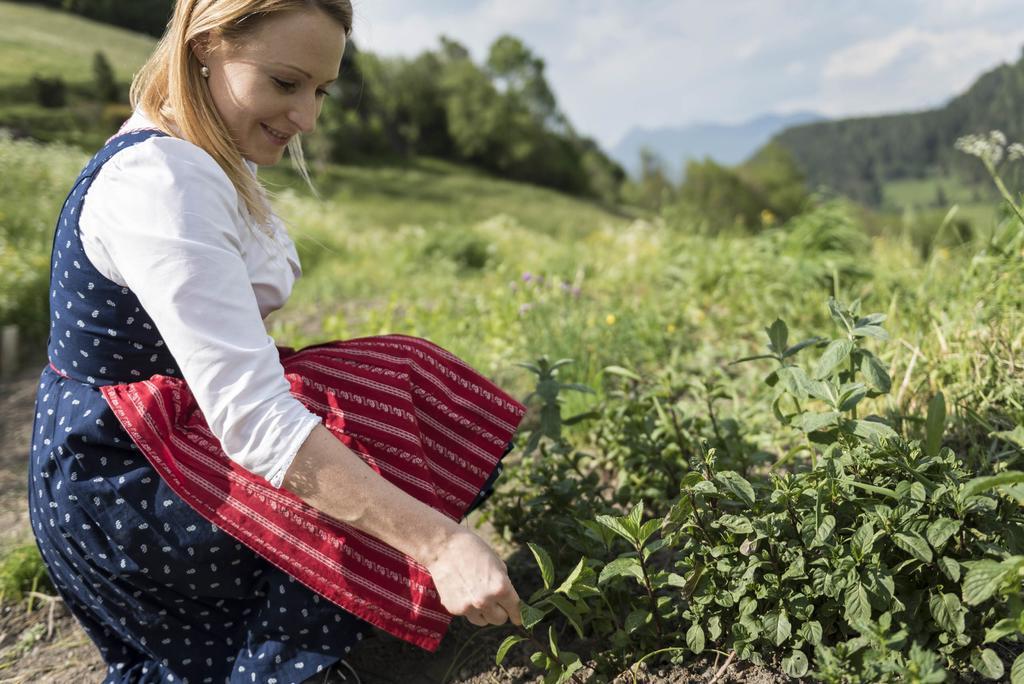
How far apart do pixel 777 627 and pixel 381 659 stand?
867 mm

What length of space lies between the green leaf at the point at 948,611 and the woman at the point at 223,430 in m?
0.70

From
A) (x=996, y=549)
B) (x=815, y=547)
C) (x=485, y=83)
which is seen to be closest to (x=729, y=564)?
(x=815, y=547)

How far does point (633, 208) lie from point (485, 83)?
11.8 m

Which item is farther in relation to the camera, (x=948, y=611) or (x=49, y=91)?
(x=49, y=91)

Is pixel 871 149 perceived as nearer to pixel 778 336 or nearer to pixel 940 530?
pixel 778 336

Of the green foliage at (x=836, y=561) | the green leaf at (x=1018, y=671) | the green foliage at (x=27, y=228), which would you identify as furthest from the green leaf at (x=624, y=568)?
the green foliage at (x=27, y=228)

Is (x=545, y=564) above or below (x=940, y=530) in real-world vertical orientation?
below

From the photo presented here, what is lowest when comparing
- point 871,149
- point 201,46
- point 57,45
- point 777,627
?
point 777,627

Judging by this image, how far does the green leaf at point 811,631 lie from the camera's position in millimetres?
1242

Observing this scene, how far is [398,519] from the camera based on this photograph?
3.94 ft

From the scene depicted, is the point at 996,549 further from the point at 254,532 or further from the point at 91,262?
the point at 91,262

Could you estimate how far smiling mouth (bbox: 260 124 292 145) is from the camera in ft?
4.85

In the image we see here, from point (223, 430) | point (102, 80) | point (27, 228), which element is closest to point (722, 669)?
point (223, 430)

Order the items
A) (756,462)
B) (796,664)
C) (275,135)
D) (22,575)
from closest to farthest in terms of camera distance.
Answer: (796,664), (275,135), (756,462), (22,575)
